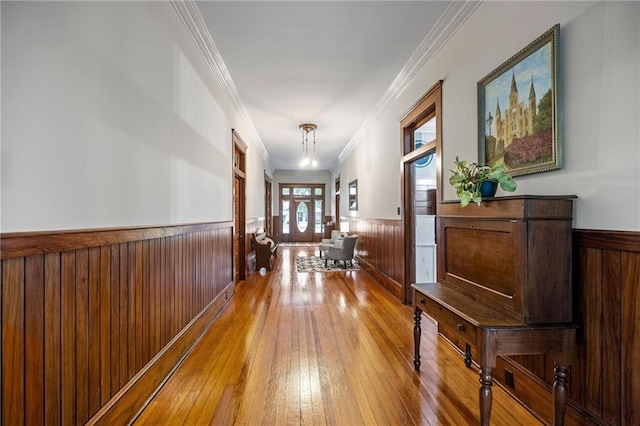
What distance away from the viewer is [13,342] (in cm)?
110

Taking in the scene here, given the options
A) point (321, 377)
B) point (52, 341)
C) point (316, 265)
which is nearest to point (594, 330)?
point (321, 377)

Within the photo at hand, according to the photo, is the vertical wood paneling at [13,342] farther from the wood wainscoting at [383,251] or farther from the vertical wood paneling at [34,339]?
the wood wainscoting at [383,251]

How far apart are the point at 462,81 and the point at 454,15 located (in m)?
0.57

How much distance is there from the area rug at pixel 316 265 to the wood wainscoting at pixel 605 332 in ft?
16.6

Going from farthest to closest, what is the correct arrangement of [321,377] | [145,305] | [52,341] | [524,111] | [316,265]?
1. [316,265]
2. [321,377]
3. [145,305]
4. [524,111]
5. [52,341]

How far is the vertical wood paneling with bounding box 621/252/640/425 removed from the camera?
132cm

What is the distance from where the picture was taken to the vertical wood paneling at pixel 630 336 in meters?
1.32

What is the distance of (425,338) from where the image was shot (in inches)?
118

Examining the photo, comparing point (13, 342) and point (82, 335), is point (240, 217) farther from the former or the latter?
point (13, 342)

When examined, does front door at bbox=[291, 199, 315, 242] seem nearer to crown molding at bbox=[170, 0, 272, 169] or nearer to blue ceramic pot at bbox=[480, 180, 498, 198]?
crown molding at bbox=[170, 0, 272, 169]

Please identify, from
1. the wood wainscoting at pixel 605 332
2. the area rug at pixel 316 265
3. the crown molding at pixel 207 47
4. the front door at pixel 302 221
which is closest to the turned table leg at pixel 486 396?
the wood wainscoting at pixel 605 332

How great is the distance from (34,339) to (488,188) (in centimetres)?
237

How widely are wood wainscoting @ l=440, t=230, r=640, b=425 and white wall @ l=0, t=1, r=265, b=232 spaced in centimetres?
259

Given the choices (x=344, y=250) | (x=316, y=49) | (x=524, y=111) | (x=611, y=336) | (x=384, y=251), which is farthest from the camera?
(x=344, y=250)
